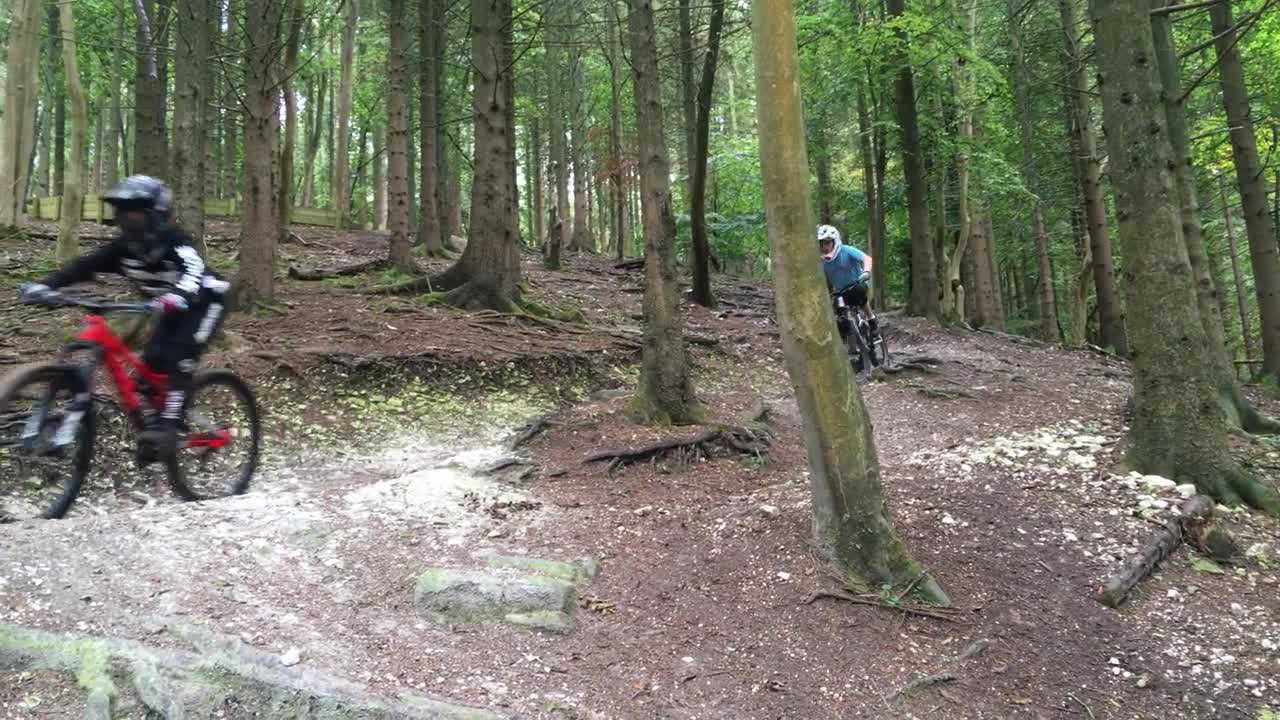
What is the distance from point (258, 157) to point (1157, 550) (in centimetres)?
Answer: 1001

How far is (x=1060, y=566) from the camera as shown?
15.8ft

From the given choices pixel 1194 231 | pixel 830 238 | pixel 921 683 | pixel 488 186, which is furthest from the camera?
pixel 488 186

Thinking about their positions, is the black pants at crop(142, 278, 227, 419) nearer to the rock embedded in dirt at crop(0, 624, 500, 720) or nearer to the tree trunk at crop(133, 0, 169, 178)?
the rock embedded in dirt at crop(0, 624, 500, 720)

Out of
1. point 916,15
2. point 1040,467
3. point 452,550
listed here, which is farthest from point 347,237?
point 1040,467

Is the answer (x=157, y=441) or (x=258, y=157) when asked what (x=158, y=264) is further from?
(x=258, y=157)

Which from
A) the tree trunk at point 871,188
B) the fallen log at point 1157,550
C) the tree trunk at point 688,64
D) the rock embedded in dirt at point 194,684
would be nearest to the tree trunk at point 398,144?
the tree trunk at point 688,64

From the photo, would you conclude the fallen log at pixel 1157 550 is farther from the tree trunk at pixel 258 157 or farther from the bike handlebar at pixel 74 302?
the tree trunk at pixel 258 157

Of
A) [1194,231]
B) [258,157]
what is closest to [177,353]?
Answer: [258,157]

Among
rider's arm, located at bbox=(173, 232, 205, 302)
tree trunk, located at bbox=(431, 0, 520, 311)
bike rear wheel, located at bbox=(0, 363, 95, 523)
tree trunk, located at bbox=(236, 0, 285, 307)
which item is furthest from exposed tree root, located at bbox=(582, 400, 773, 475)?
tree trunk, located at bbox=(236, 0, 285, 307)

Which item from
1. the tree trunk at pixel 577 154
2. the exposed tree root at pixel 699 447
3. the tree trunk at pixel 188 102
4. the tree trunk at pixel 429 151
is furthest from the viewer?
the tree trunk at pixel 577 154

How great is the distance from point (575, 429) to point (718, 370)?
3986 millimetres

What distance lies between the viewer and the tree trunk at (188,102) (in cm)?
961

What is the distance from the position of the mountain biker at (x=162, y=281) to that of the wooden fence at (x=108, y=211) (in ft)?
50.8

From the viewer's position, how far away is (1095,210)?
14281mm
